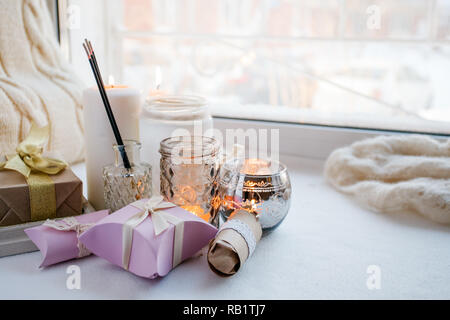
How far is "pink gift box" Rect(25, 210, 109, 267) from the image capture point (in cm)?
56

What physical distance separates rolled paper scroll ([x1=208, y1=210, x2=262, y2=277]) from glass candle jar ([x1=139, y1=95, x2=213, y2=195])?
0.21 metres

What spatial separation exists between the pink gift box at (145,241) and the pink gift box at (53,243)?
3cm

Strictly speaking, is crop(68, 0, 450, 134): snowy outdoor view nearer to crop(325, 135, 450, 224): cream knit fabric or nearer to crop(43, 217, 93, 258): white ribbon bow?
crop(325, 135, 450, 224): cream knit fabric

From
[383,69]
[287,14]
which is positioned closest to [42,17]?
[287,14]

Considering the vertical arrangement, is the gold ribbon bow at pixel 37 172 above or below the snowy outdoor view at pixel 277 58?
below

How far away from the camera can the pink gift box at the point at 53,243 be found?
1.83 ft

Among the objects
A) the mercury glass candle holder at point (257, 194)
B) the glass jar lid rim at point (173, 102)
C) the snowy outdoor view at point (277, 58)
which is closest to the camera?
the mercury glass candle holder at point (257, 194)

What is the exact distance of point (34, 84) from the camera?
89cm

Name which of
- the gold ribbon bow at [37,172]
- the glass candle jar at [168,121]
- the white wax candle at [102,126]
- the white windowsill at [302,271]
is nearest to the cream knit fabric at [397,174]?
the white windowsill at [302,271]

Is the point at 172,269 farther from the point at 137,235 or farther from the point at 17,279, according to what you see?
the point at 17,279

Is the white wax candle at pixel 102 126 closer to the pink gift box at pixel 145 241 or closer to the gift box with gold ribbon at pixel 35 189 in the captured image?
the gift box with gold ribbon at pixel 35 189

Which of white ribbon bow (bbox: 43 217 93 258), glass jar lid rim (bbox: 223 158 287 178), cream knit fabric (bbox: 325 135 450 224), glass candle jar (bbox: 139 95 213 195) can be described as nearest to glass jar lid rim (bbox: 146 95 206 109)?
glass candle jar (bbox: 139 95 213 195)

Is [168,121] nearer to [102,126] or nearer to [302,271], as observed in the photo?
[102,126]

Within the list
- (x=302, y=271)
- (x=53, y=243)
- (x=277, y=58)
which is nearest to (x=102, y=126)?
(x=53, y=243)
